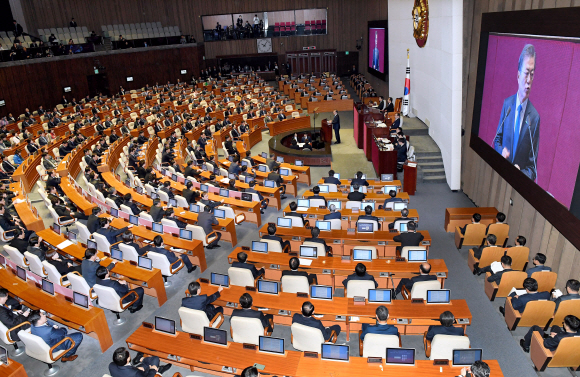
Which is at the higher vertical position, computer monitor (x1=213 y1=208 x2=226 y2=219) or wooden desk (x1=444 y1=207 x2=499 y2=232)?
computer monitor (x1=213 y1=208 x2=226 y2=219)

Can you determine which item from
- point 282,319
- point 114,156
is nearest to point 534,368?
point 282,319

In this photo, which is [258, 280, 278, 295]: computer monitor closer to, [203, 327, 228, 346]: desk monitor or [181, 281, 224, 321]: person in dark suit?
[181, 281, 224, 321]: person in dark suit

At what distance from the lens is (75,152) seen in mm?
17250

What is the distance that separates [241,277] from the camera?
7953mm

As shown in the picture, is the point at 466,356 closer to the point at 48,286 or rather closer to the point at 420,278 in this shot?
the point at 420,278

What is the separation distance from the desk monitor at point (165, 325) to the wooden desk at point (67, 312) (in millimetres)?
1356

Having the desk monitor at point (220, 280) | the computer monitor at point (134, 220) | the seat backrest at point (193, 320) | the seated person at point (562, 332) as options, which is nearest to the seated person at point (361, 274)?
the desk monitor at point (220, 280)

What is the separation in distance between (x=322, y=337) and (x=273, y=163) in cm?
958

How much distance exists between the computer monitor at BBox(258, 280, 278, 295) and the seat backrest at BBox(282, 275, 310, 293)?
0.24m

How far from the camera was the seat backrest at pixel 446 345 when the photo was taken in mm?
5578

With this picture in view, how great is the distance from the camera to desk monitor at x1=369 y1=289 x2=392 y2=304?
272 inches

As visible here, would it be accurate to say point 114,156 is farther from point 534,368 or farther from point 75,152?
point 534,368

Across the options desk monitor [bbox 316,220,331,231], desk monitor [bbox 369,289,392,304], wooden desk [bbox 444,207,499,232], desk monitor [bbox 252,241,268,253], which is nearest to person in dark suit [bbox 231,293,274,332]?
desk monitor [bbox 369,289,392,304]

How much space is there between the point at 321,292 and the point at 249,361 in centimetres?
186
